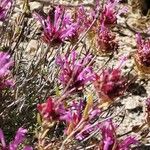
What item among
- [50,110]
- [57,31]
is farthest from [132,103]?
[50,110]

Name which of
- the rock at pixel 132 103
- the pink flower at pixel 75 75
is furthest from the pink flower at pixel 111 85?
the rock at pixel 132 103

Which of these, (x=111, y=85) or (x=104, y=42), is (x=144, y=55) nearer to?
(x=104, y=42)

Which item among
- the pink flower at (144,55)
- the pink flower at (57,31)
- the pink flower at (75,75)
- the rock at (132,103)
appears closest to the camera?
the pink flower at (75,75)

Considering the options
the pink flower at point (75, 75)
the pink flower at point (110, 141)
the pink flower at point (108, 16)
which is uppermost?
the pink flower at point (108, 16)

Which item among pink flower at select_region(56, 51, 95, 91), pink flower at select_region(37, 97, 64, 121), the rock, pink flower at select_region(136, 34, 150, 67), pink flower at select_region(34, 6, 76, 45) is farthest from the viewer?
the rock

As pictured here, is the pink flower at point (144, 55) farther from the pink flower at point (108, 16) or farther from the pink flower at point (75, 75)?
the pink flower at point (75, 75)

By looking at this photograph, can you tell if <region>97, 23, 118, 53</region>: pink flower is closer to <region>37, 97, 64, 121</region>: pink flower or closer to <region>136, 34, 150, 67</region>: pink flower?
<region>136, 34, 150, 67</region>: pink flower

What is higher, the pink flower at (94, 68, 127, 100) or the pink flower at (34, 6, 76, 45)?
the pink flower at (34, 6, 76, 45)

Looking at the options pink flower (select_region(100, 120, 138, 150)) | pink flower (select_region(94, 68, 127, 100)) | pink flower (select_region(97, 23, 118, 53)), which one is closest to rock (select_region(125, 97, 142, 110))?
pink flower (select_region(97, 23, 118, 53))

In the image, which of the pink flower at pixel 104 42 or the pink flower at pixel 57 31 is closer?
the pink flower at pixel 57 31
